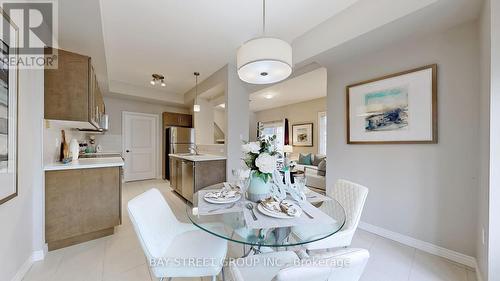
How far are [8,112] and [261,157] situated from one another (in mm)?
1811

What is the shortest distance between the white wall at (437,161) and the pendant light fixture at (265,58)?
4.87 ft

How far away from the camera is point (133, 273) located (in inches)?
66.8

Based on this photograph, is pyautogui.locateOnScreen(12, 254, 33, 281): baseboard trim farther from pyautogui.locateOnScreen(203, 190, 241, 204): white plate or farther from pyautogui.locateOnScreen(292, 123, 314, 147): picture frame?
pyautogui.locateOnScreen(292, 123, 314, 147): picture frame

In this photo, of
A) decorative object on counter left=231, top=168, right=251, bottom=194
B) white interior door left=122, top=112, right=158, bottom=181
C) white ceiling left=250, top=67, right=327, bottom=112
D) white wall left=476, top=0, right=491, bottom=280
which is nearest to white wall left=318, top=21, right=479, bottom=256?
white wall left=476, top=0, right=491, bottom=280

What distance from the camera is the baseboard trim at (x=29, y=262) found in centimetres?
159

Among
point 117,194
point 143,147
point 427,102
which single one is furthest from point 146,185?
point 427,102

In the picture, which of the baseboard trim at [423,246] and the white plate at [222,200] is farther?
the baseboard trim at [423,246]

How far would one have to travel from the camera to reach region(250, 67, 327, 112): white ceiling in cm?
417

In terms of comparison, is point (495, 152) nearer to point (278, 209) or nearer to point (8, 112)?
point (278, 209)

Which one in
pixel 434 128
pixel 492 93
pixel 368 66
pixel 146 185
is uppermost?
pixel 368 66

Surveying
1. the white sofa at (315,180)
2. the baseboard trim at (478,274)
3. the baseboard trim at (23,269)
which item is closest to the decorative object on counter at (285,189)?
the baseboard trim at (478,274)

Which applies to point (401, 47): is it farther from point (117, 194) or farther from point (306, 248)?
point (117, 194)

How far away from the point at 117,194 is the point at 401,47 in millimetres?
3677

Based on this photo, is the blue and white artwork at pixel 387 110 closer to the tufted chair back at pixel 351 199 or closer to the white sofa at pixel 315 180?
the tufted chair back at pixel 351 199
